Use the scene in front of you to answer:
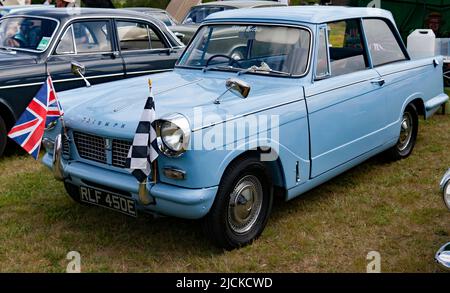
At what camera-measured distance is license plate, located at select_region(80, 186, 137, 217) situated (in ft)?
11.3

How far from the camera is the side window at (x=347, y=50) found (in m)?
4.52

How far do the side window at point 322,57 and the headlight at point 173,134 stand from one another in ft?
4.90

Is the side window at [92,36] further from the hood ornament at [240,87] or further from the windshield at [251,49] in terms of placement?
the hood ornament at [240,87]

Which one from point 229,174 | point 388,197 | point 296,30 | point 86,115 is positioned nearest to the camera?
point 229,174

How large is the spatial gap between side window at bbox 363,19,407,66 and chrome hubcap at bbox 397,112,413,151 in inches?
25.4

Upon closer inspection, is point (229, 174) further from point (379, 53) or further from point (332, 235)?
point (379, 53)

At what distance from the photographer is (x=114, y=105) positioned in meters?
3.74

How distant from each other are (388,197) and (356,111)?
855 millimetres

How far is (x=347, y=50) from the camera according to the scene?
15.9ft

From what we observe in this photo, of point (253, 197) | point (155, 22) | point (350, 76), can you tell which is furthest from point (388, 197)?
point (155, 22)

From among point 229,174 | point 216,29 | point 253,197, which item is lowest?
point 253,197

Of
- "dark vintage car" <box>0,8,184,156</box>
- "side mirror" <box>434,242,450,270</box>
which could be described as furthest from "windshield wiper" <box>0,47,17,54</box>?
"side mirror" <box>434,242,450,270</box>

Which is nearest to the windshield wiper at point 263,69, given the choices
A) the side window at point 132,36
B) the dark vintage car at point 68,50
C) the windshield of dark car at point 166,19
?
the dark vintage car at point 68,50

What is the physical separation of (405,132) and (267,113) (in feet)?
8.57
